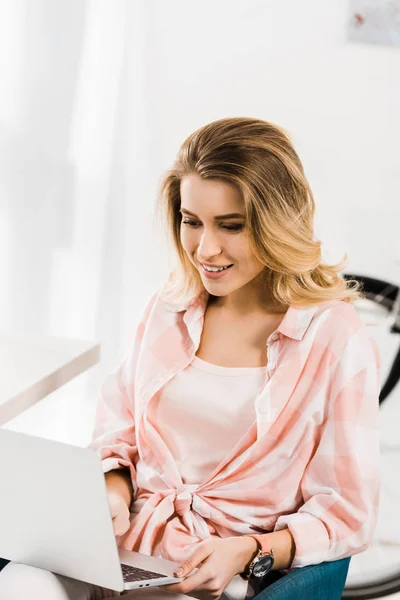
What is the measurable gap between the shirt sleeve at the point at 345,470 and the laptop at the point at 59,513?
269mm

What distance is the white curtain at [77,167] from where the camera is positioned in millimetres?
2418

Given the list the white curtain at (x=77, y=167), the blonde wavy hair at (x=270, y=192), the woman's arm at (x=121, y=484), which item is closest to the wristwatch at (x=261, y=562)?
the woman's arm at (x=121, y=484)

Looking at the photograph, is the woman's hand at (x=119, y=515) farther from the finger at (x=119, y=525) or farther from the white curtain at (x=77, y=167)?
the white curtain at (x=77, y=167)

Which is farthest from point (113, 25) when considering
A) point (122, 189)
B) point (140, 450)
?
point (140, 450)

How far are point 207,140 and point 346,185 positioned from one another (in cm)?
99

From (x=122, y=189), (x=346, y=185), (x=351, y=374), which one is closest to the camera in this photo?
(x=351, y=374)

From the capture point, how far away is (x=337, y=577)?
1.28 metres

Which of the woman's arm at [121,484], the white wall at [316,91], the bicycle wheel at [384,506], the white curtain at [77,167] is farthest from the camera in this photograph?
the white curtain at [77,167]

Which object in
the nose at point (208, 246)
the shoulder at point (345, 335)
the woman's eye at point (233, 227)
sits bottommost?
the shoulder at point (345, 335)

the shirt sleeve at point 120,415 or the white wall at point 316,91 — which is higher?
the white wall at point 316,91

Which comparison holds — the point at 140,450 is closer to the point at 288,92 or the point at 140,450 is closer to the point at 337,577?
the point at 337,577

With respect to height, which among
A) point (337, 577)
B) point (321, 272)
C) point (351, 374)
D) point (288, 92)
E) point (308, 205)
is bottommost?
point (337, 577)

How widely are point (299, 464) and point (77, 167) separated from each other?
4.85ft

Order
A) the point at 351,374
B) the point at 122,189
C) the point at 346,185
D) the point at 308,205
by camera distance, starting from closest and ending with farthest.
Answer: the point at 351,374, the point at 308,205, the point at 346,185, the point at 122,189
